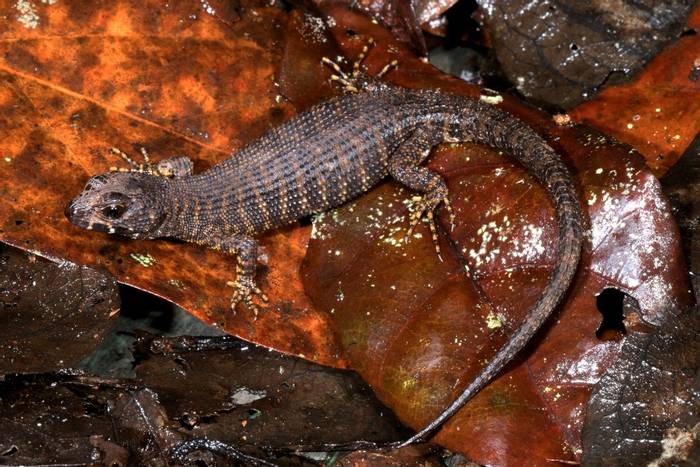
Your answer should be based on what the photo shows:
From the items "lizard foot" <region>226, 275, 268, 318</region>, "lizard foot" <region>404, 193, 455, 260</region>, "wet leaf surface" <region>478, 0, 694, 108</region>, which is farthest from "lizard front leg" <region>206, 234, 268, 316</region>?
"wet leaf surface" <region>478, 0, 694, 108</region>

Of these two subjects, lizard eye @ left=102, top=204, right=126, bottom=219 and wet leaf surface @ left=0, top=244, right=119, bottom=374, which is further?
lizard eye @ left=102, top=204, right=126, bottom=219

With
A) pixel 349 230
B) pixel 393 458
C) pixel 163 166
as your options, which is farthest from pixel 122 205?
pixel 393 458

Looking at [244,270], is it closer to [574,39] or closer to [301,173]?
[301,173]

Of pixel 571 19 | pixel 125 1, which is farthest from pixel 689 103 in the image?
pixel 125 1

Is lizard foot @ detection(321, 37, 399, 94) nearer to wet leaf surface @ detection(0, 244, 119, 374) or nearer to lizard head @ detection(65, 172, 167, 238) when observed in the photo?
lizard head @ detection(65, 172, 167, 238)

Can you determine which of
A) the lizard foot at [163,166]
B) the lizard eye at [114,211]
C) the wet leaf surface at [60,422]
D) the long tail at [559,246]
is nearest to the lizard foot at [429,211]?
the long tail at [559,246]

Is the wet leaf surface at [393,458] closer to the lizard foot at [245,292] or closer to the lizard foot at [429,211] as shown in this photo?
the lizard foot at [245,292]
